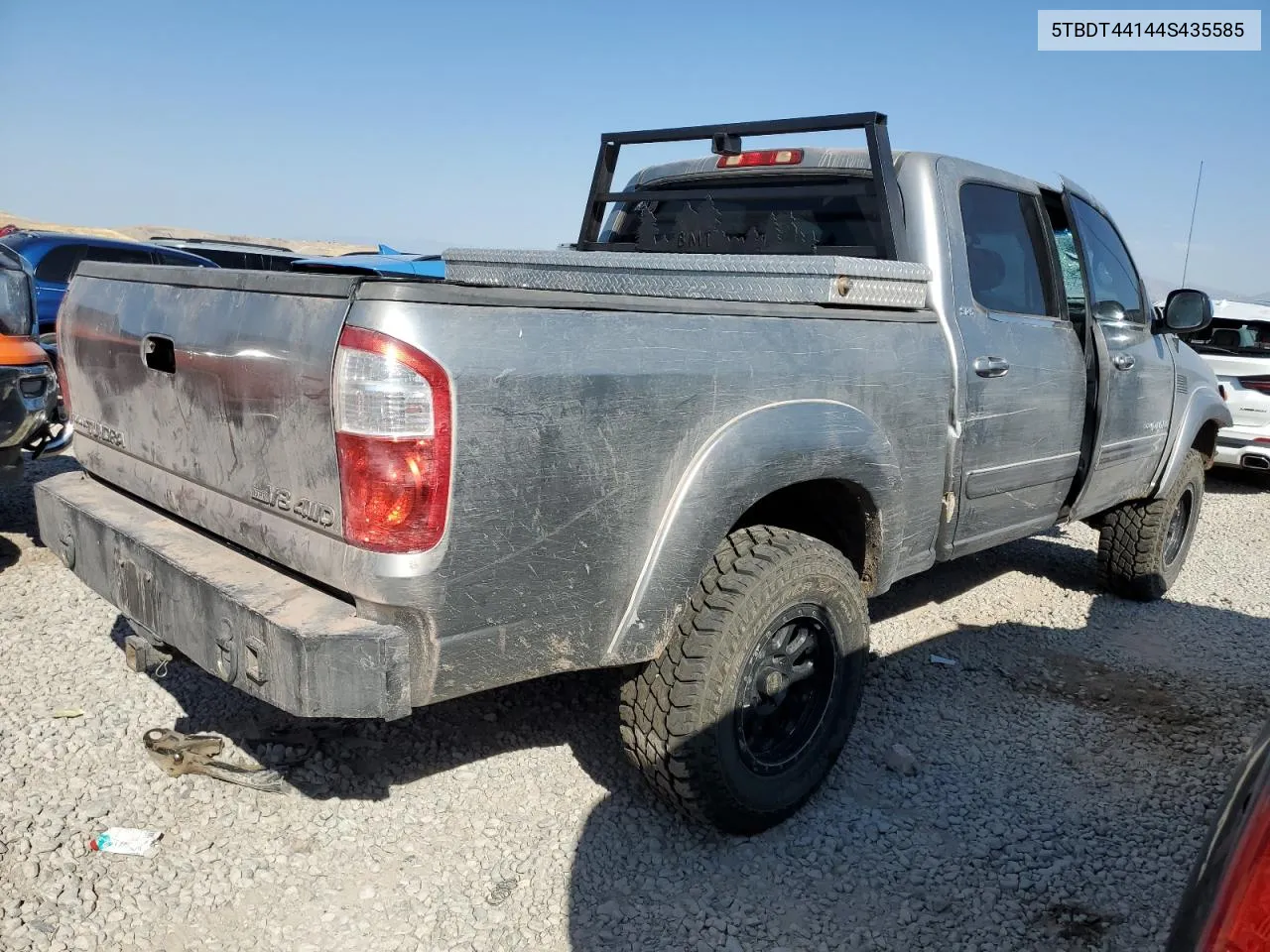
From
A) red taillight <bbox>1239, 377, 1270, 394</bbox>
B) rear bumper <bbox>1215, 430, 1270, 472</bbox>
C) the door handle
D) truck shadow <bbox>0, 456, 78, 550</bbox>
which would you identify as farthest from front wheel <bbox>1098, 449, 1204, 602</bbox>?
truck shadow <bbox>0, 456, 78, 550</bbox>

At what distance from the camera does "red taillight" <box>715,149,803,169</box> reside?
3970 mm

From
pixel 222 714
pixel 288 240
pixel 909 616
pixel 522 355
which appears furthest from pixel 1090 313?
pixel 288 240

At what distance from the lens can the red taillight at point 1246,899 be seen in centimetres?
120

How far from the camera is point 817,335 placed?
285 centimetres

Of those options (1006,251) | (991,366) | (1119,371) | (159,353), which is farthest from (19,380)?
(1119,371)

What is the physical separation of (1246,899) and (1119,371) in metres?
3.53

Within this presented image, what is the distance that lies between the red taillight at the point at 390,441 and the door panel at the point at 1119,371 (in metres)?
3.18

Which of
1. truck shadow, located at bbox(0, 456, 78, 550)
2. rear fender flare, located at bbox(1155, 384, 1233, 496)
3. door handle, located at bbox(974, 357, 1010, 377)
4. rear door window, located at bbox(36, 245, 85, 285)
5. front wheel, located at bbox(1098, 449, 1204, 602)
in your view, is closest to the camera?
door handle, located at bbox(974, 357, 1010, 377)

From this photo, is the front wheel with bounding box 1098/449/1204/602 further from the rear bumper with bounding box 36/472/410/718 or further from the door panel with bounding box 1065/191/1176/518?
the rear bumper with bounding box 36/472/410/718

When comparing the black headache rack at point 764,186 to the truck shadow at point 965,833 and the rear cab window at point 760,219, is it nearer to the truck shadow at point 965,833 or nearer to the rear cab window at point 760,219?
the rear cab window at point 760,219

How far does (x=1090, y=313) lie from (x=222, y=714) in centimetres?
379

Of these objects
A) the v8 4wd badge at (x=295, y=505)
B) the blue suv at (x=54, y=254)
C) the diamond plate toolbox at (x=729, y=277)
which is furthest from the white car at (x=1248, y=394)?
the blue suv at (x=54, y=254)

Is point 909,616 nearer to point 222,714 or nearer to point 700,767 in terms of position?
point 700,767

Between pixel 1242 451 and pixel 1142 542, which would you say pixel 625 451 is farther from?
pixel 1242 451
